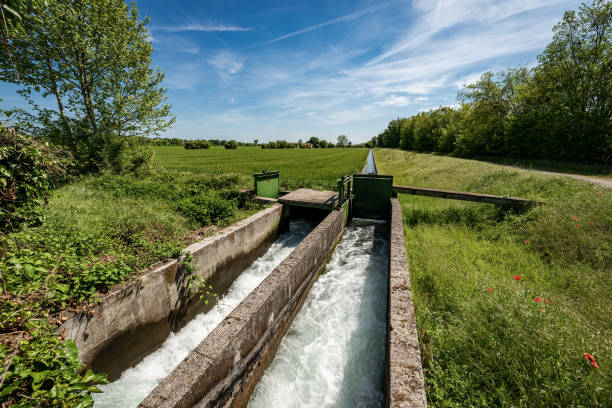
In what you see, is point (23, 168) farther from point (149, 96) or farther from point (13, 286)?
point (149, 96)

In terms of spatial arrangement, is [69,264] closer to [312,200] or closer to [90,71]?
[312,200]

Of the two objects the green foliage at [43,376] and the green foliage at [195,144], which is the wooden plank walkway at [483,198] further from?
the green foliage at [195,144]

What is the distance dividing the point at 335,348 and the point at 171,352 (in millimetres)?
2762

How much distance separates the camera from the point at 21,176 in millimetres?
3621

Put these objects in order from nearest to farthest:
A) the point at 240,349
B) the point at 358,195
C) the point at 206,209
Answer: the point at 240,349, the point at 206,209, the point at 358,195

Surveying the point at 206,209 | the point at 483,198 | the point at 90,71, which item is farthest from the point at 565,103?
the point at 90,71

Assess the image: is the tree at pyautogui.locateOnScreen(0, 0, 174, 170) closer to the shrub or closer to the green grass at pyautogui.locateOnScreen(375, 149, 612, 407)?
the green grass at pyautogui.locateOnScreen(375, 149, 612, 407)

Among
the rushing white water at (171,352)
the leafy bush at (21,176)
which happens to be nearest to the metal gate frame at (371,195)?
the rushing white water at (171,352)

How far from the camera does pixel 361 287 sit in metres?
5.11

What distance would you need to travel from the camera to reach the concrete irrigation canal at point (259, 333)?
2.49 m

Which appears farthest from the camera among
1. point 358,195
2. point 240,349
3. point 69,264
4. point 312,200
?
point 358,195

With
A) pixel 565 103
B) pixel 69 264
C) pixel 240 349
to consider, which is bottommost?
pixel 240 349

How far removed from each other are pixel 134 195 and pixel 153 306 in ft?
17.3

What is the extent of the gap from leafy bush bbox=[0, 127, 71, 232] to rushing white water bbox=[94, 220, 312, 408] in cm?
288
